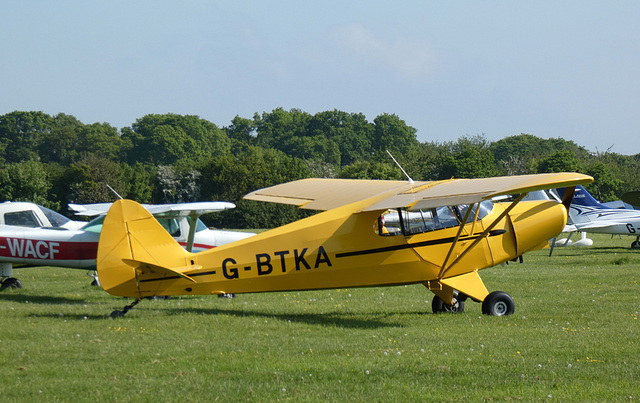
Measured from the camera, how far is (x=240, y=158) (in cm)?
7588

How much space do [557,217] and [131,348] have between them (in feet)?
23.1

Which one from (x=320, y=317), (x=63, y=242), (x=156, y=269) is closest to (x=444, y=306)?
Answer: (x=320, y=317)

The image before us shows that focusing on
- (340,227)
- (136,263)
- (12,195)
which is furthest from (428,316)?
(12,195)

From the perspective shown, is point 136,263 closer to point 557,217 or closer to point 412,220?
point 412,220

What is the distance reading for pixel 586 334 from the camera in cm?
897

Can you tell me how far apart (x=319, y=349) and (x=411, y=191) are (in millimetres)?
3400

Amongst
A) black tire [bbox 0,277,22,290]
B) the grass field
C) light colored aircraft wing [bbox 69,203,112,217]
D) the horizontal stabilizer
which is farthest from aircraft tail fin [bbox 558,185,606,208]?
the horizontal stabilizer

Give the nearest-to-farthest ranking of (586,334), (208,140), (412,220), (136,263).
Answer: (586,334) < (136,263) < (412,220) < (208,140)

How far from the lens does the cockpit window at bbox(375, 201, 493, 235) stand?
1034cm

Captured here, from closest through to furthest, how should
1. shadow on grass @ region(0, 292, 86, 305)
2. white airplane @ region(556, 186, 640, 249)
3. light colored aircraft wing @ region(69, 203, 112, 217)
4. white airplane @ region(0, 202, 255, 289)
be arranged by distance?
1. shadow on grass @ region(0, 292, 86, 305)
2. white airplane @ region(0, 202, 255, 289)
3. light colored aircraft wing @ region(69, 203, 112, 217)
4. white airplane @ region(556, 186, 640, 249)

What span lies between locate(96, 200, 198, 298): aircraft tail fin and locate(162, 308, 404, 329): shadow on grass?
1.11m

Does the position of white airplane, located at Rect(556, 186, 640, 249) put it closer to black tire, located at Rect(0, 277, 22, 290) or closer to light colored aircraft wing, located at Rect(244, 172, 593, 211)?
light colored aircraft wing, located at Rect(244, 172, 593, 211)

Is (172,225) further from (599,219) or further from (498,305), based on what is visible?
(599,219)

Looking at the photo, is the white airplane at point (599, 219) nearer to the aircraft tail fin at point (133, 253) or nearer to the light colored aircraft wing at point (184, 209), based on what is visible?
the light colored aircraft wing at point (184, 209)
